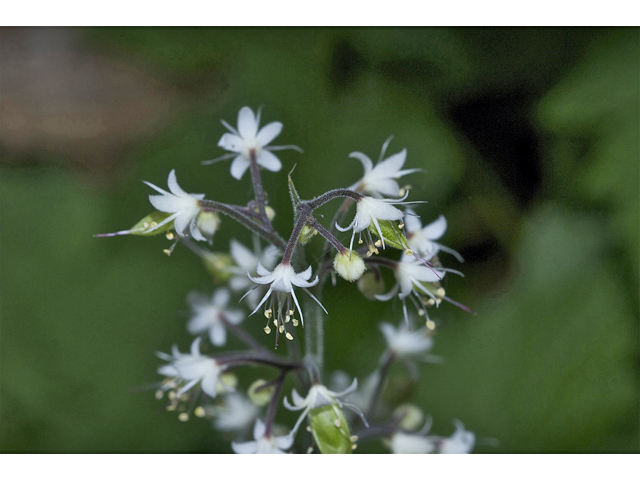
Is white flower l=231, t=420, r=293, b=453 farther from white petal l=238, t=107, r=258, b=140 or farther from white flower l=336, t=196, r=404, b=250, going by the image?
white petal l=238, t=107, r=258, b=140

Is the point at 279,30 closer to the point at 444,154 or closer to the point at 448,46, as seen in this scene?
the point at 448,46

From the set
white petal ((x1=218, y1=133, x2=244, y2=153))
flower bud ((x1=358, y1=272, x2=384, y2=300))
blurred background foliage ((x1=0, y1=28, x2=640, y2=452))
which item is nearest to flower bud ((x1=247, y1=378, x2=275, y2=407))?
flower bud ((x1=358, y1=272, x2=384, y2=300))

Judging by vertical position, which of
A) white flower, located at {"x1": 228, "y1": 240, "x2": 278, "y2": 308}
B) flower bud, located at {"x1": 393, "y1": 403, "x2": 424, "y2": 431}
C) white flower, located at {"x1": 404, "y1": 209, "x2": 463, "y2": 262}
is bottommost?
flower bud, located at {"x1": 393, "y1": 403, "x2": 424, "y2": 431}

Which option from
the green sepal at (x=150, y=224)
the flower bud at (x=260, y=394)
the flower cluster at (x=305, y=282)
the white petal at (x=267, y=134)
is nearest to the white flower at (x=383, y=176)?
the flower cluster at (x=305, y=282)

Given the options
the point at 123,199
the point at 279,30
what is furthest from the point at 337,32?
the point at 123,199

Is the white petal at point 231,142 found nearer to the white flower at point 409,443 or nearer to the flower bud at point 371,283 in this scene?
the flower bud at point 371,283

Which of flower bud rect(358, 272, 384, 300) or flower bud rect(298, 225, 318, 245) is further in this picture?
flower bud rect(358, 272, 384, 300)

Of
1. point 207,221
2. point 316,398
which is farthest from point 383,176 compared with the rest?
point 316,398

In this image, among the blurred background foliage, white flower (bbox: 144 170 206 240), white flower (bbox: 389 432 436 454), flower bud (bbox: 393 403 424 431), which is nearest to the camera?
white flower (bbox: 144 170 206 240)
